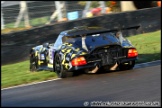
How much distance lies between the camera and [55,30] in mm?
16219

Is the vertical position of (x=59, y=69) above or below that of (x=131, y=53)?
below

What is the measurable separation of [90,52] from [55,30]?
622 cm

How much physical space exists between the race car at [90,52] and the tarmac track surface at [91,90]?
0.85 ft

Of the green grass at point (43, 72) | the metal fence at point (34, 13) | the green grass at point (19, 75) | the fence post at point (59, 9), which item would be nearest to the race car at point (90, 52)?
the green grass at point (19, 75)

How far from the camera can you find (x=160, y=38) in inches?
670

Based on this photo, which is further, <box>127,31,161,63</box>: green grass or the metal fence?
the metal fence

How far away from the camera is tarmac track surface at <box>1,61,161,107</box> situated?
7.34m

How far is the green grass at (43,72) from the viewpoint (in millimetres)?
10796

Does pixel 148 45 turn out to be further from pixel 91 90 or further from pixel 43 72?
pixel 91 90

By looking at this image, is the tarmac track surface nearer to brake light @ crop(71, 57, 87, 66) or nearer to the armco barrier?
brake light @ crop(71, 57, 87, 66)

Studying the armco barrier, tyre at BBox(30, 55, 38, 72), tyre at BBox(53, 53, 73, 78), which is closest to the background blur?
the armco barrier

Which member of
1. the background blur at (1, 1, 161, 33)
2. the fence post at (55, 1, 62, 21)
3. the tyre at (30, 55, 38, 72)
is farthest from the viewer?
the fence post at (55, 1, 62, 21)

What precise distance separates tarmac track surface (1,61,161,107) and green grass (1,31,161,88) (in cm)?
89

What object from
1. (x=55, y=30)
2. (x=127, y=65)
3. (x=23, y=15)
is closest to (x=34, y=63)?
(x=127, y=65)
